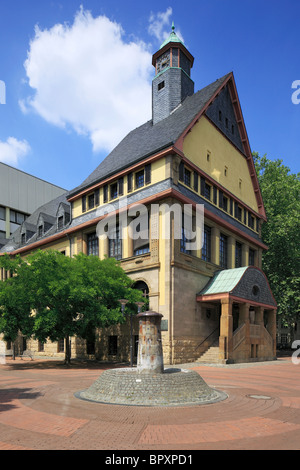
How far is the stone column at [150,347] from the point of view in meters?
11.9

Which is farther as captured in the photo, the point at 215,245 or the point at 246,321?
the point at 215,245

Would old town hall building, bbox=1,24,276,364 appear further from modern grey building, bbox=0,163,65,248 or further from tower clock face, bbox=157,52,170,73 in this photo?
modern grey building, bbox=0,163,65,248

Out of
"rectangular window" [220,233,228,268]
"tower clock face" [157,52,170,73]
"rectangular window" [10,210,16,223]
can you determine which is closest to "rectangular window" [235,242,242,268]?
"rectangular window" [220,233,228,268]

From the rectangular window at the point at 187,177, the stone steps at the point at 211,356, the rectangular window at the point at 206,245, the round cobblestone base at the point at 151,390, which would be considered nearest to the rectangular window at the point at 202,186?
the rectangular window at the point at 187,177

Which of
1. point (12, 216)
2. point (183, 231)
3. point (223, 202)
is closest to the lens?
point (183, 231)

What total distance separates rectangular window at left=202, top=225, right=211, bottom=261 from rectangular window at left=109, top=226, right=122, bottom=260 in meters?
6.29

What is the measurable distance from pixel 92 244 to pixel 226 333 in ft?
43.8

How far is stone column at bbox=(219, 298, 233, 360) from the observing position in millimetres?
24797

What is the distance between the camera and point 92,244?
32.3 meters

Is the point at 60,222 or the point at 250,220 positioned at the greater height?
the point at 250,220

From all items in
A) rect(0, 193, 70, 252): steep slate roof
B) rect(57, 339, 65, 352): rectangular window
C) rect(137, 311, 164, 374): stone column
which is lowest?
rect(57, 339, 65, 352): rectangular window

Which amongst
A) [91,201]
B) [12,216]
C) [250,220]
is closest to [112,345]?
[91,201]

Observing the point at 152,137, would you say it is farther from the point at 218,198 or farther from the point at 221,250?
the point at 221,250
